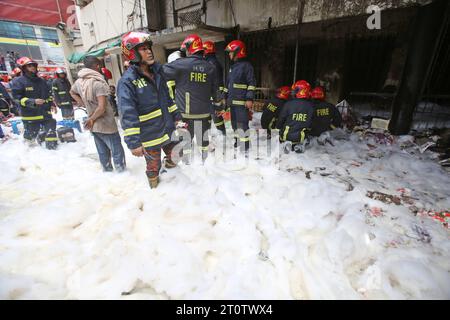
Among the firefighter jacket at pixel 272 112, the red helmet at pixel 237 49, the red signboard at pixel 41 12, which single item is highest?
the red signboard at pixel 41 12

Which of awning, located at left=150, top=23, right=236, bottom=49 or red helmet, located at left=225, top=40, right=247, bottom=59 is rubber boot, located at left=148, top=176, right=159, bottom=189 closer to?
red helmet, located at left=225, top=40, right=247, bottom=59

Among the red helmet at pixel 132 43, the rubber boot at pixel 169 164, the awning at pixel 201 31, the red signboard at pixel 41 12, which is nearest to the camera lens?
the red helmet at pixel 132 43

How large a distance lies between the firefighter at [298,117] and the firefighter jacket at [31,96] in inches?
205

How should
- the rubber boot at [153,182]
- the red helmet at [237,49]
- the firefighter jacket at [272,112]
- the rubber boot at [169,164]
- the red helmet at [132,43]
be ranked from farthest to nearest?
the firefighter jacket at [272,112] < the red helmet at [237,49] < the rubber boot at [169,164] < the rubber boot at [153,182] < the red helmet at [132,43]

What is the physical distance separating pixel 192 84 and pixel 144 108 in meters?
0.98

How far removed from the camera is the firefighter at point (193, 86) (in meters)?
3.39

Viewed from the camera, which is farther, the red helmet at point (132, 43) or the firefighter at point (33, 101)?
the firefighter at point (33, 101)

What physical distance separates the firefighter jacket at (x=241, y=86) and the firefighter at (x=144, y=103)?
4.94 feet

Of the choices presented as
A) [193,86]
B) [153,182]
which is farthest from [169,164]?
[193,86]

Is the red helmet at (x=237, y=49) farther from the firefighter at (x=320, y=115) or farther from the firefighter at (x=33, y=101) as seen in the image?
the firefighter at (x=33, y=101)

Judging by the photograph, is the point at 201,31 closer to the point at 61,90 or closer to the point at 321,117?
the point at 321,117

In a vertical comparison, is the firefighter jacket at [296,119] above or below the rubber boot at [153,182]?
above

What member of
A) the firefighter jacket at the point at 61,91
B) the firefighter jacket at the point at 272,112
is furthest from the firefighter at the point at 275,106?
the firefighter jacket at the point at 61,91

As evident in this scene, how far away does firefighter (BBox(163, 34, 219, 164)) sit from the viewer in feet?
11.1
